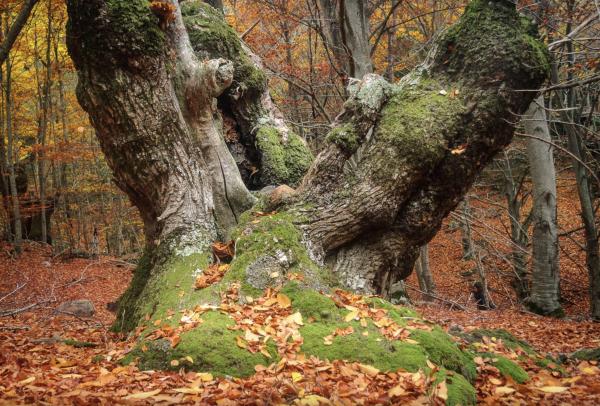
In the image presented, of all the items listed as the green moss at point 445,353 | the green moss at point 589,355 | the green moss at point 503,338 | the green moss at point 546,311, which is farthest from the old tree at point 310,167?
the green moss at point 546,311

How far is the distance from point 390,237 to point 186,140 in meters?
2.42

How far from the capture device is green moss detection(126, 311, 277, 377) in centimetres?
277

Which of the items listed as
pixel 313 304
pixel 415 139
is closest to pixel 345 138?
pixel 415 139

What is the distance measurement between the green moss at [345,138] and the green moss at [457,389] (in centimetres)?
237

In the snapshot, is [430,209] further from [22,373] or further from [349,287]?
[22,373]

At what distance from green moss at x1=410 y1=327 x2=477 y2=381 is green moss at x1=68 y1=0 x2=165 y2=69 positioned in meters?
3.54

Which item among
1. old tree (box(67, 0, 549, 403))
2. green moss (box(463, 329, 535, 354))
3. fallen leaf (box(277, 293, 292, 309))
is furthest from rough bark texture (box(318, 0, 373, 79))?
fallen leaf (box(277, 293, 292, 309))

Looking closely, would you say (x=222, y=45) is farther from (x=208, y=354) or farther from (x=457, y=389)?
(x=457, y=389)

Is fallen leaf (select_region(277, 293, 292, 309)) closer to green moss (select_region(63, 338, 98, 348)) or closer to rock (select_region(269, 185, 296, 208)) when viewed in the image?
rock (select_region(269, 185, 296, 208))

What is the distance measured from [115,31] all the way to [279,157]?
264 cm

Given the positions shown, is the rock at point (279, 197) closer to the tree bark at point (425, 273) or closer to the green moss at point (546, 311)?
the green moss at point (546, 311)

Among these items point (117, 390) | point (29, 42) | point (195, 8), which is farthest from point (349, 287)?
point (29, 42)

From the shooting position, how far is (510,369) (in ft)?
10.6

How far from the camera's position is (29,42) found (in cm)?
1546
